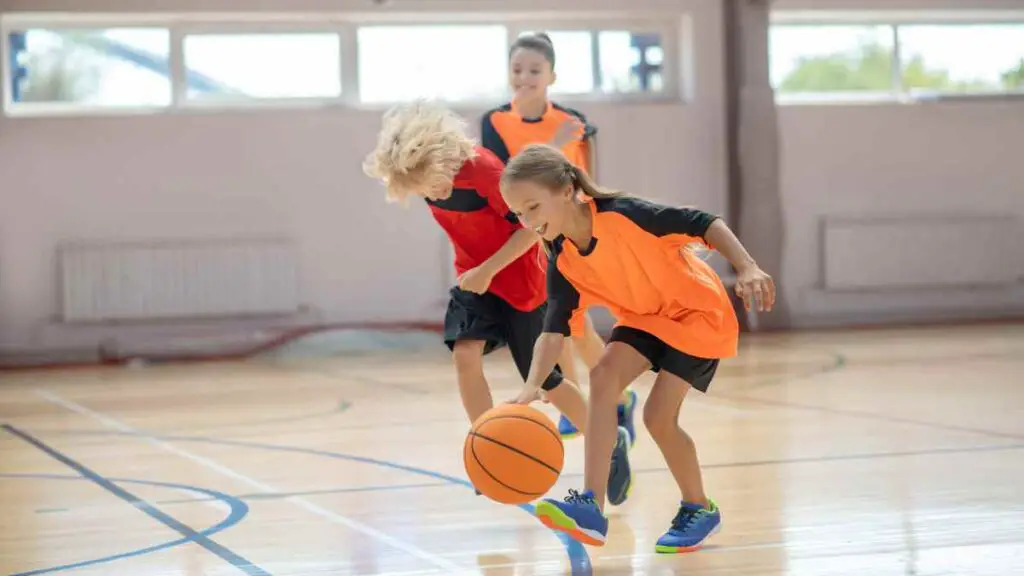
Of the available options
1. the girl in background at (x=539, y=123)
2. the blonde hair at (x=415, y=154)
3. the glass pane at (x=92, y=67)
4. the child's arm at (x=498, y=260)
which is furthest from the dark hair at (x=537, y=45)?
the glass pane at (x=92, y=67)

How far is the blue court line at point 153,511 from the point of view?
299 centimetres

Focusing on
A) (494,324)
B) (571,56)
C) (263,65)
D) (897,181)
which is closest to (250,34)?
(263,65)

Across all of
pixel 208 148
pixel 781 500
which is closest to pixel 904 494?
pixel 781 500

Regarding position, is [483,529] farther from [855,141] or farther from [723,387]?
[855,141]

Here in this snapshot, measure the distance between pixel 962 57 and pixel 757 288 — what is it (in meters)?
8.11

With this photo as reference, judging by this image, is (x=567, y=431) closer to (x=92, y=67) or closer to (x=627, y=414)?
(x=627, y=414)

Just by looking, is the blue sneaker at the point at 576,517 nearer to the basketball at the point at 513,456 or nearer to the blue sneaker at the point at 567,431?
the basketball at the point at 513,456

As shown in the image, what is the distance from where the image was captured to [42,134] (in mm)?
8625

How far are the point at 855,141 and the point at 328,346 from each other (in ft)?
13.4

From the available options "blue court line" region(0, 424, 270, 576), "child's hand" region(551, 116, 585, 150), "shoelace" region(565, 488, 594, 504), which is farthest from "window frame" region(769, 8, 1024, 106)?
"shoelace" region(565, 488, 594, 504)

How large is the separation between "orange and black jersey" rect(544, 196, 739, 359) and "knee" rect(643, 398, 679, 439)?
0.46 feet

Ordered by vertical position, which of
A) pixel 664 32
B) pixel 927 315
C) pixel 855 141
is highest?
pixel 664 32

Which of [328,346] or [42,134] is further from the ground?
[42,134]

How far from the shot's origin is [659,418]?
2990mm
